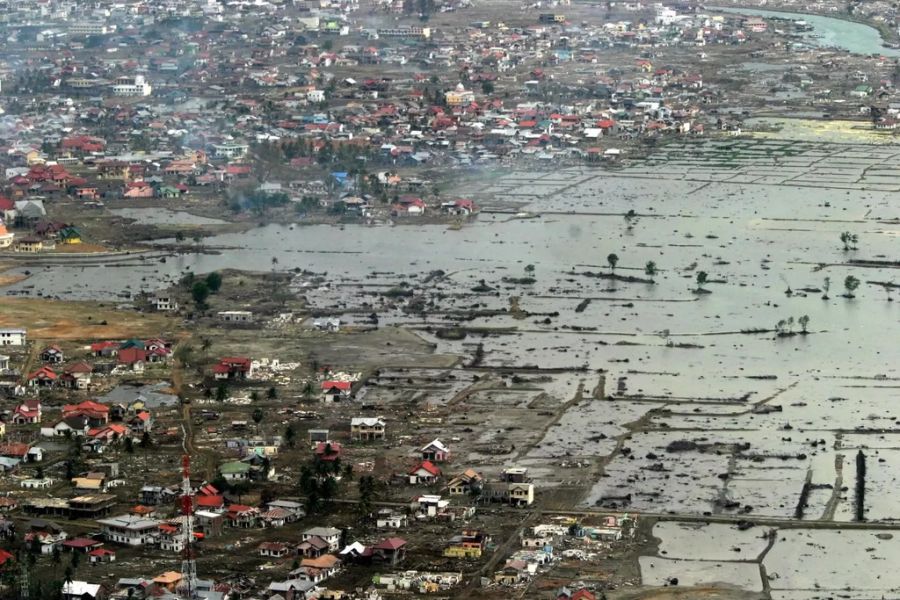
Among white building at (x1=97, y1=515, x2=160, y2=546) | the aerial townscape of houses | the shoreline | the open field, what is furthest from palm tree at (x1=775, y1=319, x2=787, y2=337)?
the shoreline

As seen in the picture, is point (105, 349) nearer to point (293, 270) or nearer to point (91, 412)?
point (91, 412)

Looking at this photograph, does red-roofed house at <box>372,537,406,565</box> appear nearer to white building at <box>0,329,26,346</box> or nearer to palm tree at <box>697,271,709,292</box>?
white building at <box>0,329,26,346</box>

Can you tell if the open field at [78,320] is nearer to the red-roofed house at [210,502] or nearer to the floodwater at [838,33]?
the red-roofed house at [210,502]

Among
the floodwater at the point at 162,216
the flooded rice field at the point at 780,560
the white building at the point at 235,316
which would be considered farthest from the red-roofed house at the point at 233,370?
→ the floodwater at the point at 162,216

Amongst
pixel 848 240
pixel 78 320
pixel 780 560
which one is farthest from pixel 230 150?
pixel 780 560

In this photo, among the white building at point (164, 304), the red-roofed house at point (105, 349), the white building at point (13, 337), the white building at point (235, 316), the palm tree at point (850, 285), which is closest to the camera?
the red-roofed house at point (105, 349)

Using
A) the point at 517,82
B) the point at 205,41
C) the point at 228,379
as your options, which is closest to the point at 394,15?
the point at 205,41

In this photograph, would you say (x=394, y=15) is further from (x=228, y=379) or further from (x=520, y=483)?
(x=520, y=483)
